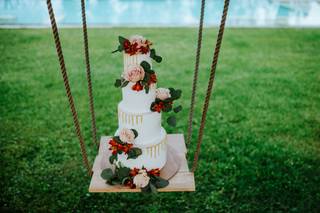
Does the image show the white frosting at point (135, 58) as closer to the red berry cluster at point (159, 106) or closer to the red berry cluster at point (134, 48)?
the red berry cluster at point (134, 48)

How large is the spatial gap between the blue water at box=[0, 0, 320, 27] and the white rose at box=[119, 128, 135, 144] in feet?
34.8

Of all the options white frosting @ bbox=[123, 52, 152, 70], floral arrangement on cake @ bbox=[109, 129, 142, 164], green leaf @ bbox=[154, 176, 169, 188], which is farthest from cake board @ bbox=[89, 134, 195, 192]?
white frosting @ bbox=[123, 52, 152, 70]

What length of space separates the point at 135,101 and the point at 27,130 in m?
2.93

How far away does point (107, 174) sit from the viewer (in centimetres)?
217

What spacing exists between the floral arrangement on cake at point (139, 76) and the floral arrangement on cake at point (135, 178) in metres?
0.51

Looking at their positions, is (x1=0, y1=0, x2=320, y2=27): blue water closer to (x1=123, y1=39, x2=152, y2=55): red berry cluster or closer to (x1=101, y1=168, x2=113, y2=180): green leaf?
(x1=123, y1=39, x2=152, y2=55): red berry cluster

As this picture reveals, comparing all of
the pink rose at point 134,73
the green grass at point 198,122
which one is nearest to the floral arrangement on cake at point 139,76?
the pink rose at point 134,73

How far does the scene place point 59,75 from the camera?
6402mm

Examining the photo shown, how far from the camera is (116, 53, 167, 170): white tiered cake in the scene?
2.20 m

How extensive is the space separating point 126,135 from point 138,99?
0.80 feet

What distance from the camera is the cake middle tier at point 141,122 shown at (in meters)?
2.22

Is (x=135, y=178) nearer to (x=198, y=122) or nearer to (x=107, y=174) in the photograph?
(x=107, y=174)

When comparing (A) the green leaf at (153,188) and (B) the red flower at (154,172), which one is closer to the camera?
(A) the green leaf at (153,188)

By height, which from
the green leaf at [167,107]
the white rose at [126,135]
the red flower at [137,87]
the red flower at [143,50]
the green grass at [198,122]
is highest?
the red flower at [143,50]
